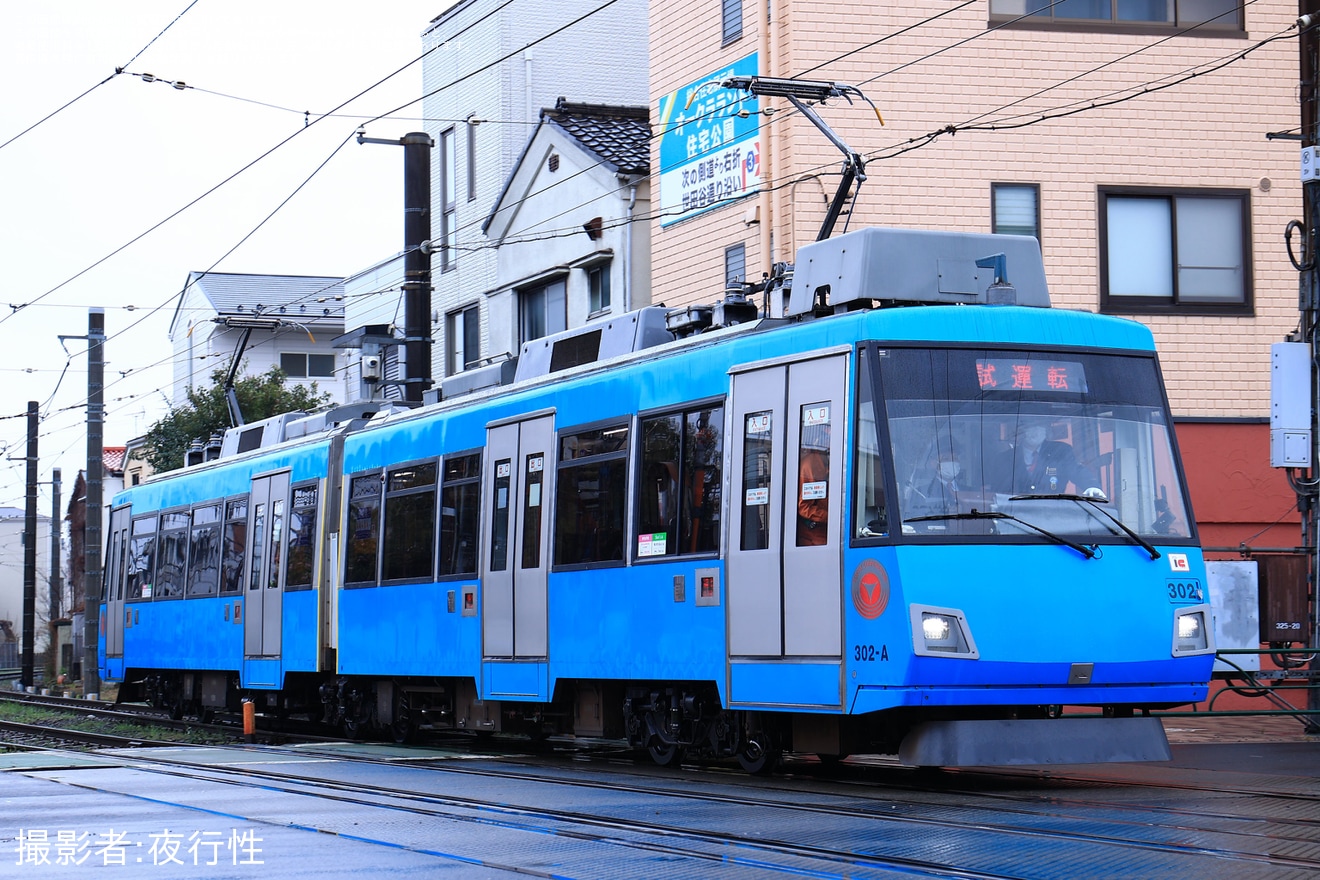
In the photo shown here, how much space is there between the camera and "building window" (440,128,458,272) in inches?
1395

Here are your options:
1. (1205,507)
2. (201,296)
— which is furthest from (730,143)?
(201,296)

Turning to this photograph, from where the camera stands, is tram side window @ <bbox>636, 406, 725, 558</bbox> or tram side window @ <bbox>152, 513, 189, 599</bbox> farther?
tram side window @ <bbox>152, 513, 189, 599</bbox>

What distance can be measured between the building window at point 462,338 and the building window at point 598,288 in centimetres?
455

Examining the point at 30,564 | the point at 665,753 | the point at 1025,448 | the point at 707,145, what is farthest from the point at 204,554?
the point at 30,564

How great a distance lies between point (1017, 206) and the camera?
76.3 ft

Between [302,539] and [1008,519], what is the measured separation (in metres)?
11.2

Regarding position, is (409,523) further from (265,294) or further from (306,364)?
(265,294)

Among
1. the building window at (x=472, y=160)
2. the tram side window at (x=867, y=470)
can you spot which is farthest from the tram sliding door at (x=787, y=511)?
the building window at (x=472, y=160)

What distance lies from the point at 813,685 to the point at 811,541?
0.92 metres

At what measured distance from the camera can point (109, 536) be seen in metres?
29.1

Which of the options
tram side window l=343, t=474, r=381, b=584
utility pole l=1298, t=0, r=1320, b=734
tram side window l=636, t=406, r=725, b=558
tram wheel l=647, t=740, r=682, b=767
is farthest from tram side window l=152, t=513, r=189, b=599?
utility pole l=1298, t=0, r=1320, b=734

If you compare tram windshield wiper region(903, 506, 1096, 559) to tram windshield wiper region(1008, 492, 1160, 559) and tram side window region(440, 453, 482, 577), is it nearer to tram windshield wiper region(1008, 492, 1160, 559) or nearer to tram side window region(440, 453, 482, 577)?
tram windshield wiper region(1008, 492, 1160, 559)

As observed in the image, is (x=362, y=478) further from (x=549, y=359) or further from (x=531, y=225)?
(x=531, y=225)

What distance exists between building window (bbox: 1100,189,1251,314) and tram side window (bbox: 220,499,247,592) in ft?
36.4
